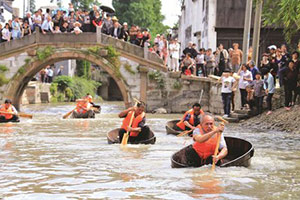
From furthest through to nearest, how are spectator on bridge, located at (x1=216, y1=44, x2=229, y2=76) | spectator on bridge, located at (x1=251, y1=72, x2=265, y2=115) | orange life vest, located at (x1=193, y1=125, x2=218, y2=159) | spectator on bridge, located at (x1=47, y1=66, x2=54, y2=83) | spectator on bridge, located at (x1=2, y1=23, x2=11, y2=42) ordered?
spectator on bridge, located at (x1=47, y1=66, x2=54, y2=83)
spectator on bridge, located at (x1=2, y1=23, x2=11, y2=42)
spectator on bridge, located at (x1=216, y1=44, x2=229, y2=76)
spectator on bridge, located at (x1=251, y1=72, x2=265, y2=115)
orange life vest, located at (x1=193, y1=125, x2=218, y2=159)

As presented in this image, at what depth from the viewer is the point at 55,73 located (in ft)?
131

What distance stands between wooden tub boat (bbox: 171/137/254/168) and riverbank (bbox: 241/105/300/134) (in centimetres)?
464

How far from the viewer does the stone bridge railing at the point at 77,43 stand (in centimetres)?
2320

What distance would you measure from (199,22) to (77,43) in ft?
27.7

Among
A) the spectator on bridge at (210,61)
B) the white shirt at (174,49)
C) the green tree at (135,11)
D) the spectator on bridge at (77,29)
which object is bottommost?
the spectator on bridge at (210,61)

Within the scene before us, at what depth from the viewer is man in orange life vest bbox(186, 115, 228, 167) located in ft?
28.8

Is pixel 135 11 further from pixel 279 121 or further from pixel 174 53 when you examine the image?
pixel 279 121

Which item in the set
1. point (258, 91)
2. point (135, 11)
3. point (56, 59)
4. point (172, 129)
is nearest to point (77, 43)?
point (56, 59)

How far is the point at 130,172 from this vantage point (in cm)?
918

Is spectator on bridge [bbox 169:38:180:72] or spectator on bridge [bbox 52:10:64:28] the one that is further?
spectator on bridge [bbox 52:10:64:28]

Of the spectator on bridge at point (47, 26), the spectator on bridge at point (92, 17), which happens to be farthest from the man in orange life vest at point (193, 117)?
the spectator on bridge at point (47, 26)

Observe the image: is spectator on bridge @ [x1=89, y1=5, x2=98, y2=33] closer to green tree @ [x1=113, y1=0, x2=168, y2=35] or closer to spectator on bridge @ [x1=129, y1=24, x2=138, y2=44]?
spectator on bridge @ [x1=129, y1=24, x2=138, y2=44]

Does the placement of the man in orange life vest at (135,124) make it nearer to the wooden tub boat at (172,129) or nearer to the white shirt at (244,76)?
the wooden tub boat at (172,129)

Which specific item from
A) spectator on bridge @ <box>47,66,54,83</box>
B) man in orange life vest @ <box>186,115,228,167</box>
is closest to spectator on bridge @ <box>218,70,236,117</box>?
man in orange life vest @ <box>186,115,228,167</box>
